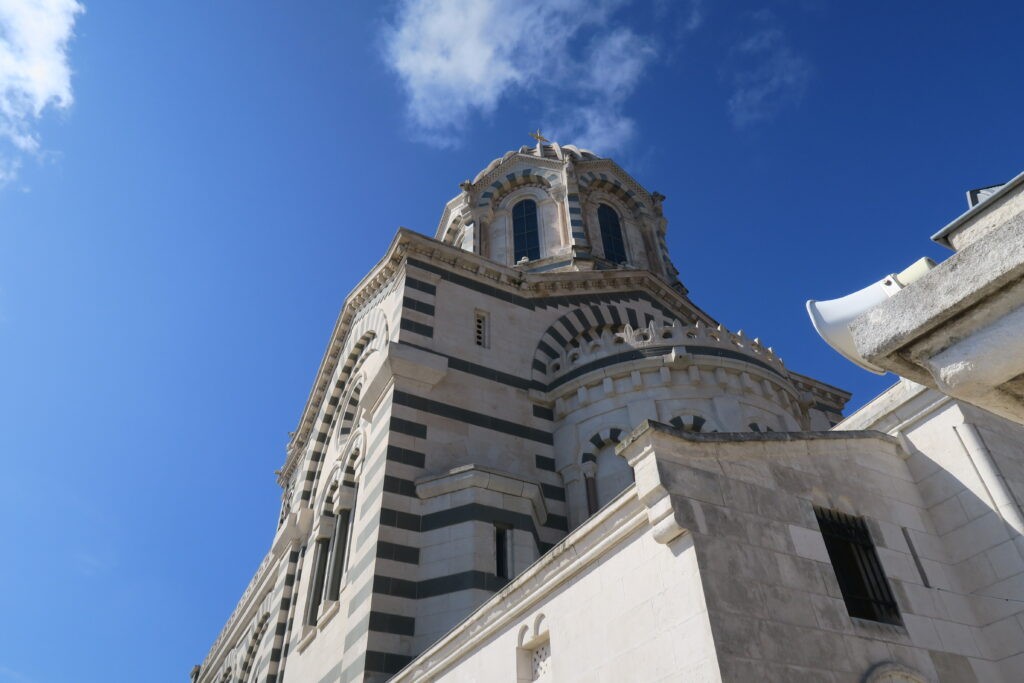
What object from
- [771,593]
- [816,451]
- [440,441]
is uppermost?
[440,441]

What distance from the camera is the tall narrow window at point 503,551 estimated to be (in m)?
13.1

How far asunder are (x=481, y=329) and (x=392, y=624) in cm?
739

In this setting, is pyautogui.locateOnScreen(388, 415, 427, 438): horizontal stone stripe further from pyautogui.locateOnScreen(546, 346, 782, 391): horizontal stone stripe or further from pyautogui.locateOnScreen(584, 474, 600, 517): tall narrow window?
pyautogui.locateOnScreen(546, 346, 782, 391): horizontal stone stripe

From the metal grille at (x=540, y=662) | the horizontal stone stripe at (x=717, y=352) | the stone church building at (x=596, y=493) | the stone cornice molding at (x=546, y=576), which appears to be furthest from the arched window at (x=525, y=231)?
A: the metal grille at (x=540, y=662)

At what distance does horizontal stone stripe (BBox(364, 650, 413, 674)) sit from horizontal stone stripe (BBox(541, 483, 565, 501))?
A: 14.5 feet

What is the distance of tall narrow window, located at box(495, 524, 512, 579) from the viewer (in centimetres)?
1310

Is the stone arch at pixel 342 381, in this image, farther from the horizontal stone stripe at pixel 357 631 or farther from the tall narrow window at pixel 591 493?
the horizontal stone stripe at pixel 357 631

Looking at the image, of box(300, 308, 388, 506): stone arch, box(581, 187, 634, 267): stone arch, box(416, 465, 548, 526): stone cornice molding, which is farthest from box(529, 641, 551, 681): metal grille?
box(581, 187, 634, 267): stone arch

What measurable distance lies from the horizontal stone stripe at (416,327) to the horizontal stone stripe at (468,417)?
1.80m

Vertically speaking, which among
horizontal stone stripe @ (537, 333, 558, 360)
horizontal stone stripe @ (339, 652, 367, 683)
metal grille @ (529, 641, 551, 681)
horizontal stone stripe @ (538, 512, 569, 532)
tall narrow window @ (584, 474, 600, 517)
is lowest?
metal grille @ (529, 641, 551, 681)

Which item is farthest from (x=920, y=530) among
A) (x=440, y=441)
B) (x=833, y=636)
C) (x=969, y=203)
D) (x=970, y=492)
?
(x=440, y=441)

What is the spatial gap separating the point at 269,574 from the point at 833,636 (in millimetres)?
17822

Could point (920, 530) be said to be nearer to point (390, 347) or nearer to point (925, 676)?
point (925, 676)

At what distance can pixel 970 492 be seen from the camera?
827 cm
